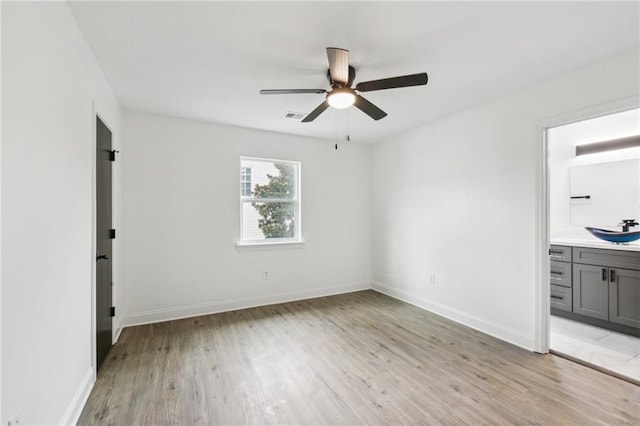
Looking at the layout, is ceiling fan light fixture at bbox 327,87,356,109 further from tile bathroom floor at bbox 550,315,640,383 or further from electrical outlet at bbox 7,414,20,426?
tile bathroom floor at bbox 550,315,640,383

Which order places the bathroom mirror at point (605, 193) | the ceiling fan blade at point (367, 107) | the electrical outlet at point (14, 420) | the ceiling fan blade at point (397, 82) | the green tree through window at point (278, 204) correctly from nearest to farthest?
1. the electrical outlet at point (14, 420)
2. the ceiling fan blade at point (397, 82)
3. the ceiling fan blade at point (367, 107)
4. the bathroom mirror at point (605, 193)
5. the green tree through window at point (278, 204)

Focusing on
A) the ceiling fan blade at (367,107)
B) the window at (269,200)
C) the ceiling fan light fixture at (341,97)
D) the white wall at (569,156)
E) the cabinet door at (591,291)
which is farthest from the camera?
the window at (269,200)

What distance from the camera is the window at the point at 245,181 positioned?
4069 mm

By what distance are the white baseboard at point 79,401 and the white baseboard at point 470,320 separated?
3.59 m

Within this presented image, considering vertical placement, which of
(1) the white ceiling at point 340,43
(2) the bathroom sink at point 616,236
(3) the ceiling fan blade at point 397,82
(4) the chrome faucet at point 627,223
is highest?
(1) the white ceiling at point 340,43

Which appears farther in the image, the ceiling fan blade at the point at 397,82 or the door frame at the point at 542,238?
the door frame at the point at 542,238

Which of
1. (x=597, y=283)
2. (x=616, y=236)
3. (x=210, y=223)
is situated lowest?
(x=597, y=283)

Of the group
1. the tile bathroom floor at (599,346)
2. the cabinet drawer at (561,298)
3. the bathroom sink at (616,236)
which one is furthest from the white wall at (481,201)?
the bathroom sink at (616,236)

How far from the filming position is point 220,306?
12.5 ft

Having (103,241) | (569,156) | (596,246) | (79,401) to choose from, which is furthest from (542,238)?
(103,241)

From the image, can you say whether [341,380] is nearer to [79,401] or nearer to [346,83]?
[79,401]

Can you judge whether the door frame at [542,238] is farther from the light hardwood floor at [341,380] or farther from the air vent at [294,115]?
the air vent at [294,115]

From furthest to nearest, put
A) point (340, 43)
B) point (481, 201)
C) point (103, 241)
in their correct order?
point (481, 201), point (103, 241), point (340, 43)

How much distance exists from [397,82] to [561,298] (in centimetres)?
345
